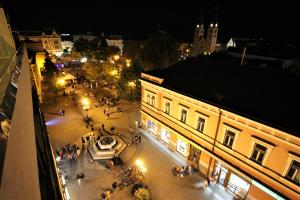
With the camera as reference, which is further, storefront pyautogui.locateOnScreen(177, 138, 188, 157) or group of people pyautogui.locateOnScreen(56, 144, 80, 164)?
storefront pyautogui.locateOnScreen(177, 138, 188, 157)

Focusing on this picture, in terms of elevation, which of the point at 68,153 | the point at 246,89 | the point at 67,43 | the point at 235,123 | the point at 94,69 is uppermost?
the point at 246,89

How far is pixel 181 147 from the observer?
20.6 metres

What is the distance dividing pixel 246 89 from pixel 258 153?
543cm

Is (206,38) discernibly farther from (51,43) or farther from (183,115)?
(183,115)

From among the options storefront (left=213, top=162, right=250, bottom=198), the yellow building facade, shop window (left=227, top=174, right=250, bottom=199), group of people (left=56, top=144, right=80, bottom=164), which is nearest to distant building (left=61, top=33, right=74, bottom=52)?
group of people (left=56, top=144, right=80, bottom=164)

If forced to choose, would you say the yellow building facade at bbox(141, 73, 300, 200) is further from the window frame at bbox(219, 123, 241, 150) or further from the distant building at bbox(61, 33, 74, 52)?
the distant building at bbox(61, 33, 74, 52)

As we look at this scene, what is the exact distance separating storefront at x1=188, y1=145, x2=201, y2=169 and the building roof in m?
5.75

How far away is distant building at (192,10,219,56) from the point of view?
239 feet

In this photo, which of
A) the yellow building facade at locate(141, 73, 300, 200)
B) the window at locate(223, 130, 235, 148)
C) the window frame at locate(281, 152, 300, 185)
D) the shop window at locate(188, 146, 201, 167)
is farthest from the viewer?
the shop window at locate(188, 146, 201, 167)

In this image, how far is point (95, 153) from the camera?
20.5m

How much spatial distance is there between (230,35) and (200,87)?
326ft

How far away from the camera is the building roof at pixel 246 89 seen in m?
13.1

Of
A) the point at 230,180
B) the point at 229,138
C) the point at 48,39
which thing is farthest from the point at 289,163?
the point at 48,39

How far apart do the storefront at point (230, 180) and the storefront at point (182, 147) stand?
369 centimetres
